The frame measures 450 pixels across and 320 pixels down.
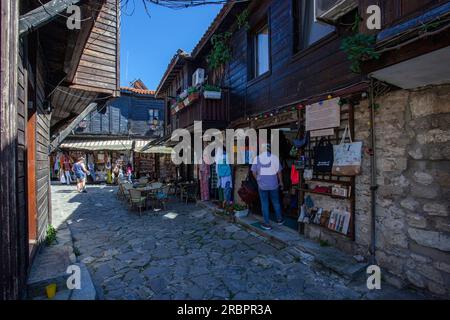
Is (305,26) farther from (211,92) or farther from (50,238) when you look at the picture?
(50,238)

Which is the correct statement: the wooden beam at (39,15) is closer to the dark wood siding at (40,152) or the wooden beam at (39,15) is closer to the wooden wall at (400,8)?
the dark wood siding at (40,152)

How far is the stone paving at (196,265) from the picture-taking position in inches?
144

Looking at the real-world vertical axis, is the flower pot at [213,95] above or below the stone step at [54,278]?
above

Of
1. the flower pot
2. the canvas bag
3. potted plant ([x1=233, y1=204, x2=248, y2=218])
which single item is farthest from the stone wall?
the flower pot

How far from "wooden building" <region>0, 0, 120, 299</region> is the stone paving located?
1.27 meters

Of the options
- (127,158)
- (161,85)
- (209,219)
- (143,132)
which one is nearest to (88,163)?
(127,158)

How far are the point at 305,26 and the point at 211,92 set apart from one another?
12.0 ft

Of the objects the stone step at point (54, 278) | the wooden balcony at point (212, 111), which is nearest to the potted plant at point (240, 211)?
the wooden balcony at point (212, 111)

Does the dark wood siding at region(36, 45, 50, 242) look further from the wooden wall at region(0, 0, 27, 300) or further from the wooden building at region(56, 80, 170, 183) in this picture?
the wooden building at region(56, 80, 170, 183)

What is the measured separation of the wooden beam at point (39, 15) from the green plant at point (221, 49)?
657 centimetres

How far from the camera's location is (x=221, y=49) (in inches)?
364

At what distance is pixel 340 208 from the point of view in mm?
4676

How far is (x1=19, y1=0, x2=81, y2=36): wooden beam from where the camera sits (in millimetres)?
2943
